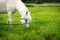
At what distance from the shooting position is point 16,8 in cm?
691

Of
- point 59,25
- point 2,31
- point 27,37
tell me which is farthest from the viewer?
point 59,25

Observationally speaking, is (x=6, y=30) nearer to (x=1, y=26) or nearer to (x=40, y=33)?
(x=1, y=26)

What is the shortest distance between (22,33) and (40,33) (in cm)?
56

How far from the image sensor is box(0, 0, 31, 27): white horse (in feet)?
21.6

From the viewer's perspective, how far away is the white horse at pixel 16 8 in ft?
21.6

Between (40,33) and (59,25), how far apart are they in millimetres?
1214

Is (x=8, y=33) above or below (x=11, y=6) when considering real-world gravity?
below

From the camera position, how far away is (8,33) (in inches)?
259

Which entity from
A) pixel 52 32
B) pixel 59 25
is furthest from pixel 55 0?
pixel 52 32

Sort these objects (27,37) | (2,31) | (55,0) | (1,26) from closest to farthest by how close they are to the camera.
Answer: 1. (27,37)
2. (2,31)
3. (1,26)
4. (55,0)

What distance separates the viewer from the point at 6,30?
6.86 meters

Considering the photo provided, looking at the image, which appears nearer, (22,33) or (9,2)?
(22,33)

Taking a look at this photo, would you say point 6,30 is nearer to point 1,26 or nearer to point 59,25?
point 1,26

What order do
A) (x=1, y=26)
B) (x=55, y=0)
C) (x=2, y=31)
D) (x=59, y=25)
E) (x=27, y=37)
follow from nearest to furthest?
1. (x=27, y=37)
2. (x=2, y=31)
3. (x=1, y=26)
4. (x=59, y=25)
5. (x=55, y=0)
